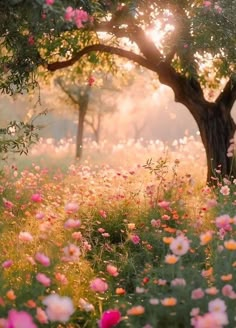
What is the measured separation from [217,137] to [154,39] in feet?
7.53

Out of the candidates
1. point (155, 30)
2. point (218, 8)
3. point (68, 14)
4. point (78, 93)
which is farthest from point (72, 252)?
point (78, 93)

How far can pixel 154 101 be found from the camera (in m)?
56.5

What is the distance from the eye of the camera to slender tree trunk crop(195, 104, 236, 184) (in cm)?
1020

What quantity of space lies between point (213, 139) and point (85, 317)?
6.32 m

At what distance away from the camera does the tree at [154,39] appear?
534 centimetres

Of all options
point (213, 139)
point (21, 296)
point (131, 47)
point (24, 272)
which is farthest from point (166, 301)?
point (131, 47)

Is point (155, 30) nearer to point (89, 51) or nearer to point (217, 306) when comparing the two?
point (89, 51)

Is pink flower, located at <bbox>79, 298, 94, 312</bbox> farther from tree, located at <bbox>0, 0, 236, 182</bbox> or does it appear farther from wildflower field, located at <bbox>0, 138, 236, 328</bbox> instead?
tree, located at <bbox>0, 0, 236, 182</bbox>

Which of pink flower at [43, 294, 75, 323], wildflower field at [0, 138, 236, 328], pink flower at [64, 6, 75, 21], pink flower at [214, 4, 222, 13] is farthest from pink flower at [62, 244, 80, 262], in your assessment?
pink flower at [214, 4, 222, 13]

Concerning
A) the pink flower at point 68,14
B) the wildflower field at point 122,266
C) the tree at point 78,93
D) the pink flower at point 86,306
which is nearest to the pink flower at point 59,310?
the wildflower field at point 122,266

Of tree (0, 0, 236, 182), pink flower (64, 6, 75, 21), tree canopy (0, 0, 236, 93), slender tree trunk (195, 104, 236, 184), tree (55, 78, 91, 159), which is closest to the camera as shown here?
pink flower (64, 6, 75, 21)

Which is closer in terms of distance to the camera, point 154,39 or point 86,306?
point 86,306

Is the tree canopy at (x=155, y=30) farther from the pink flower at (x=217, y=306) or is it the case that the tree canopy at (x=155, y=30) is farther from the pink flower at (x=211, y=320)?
the pink flower at (x=211, y=320)

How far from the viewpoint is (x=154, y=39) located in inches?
406
